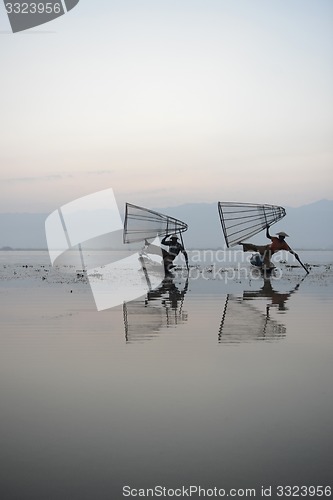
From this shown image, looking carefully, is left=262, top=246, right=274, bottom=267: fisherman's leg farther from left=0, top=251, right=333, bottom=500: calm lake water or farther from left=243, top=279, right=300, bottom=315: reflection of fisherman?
left=0, top=251, right=333, bottom=500: calm lake water

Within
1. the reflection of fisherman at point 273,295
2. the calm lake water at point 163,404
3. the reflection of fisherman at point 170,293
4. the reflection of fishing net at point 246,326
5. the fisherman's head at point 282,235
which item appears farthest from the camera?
the fisherman's head at point 282,235

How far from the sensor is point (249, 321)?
9500 mm

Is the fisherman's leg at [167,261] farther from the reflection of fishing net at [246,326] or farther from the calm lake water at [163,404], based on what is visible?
the calm lake water at [163,404]

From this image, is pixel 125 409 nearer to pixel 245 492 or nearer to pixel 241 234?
pixel 245 492

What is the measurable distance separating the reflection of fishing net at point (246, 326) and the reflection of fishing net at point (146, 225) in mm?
12668

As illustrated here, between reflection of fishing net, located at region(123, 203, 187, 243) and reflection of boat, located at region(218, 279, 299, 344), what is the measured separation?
1024 cm

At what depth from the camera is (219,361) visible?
20.5 ft

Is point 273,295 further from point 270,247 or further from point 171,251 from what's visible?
point 171,251

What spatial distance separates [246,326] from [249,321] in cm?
63

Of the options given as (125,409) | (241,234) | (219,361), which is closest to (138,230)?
(241,234)

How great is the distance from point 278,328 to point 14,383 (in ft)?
15.4

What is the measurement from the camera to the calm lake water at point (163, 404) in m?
3.24

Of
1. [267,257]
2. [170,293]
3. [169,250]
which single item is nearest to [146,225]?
[169,250]

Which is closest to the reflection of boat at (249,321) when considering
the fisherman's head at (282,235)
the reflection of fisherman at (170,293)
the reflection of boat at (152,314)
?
the reflection of boat at (152,314)
